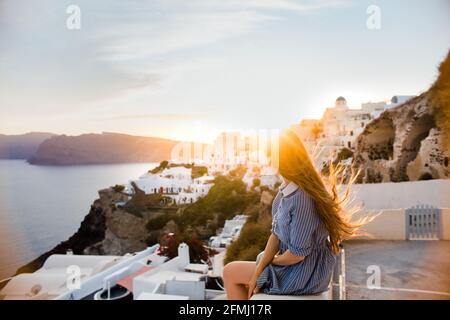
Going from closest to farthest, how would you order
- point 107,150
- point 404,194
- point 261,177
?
point 404,194 < point 107,150 < point 261,177

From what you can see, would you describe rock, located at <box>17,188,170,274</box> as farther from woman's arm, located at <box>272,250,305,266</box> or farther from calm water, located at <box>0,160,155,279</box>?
woman's arm, located at <box>272,250,305,266</box>

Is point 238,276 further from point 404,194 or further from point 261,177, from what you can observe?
point 261,177

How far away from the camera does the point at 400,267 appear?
2711 millimetres

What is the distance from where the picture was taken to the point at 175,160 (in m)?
11.6

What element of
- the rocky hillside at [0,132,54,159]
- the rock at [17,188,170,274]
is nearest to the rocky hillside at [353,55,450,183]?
the rock at [17,188,170,274]

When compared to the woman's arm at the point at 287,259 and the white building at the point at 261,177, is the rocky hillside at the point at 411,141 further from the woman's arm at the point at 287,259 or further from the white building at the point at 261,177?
the woman's arm at the point at 287,259

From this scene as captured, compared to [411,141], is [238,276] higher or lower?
lower

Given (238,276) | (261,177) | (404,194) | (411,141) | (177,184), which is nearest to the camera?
(238,276)

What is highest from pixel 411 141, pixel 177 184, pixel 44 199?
pixel 411 141

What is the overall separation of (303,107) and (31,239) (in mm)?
7042

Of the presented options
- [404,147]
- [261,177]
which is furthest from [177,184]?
[404,147]

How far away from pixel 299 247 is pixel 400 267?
1.94 meters

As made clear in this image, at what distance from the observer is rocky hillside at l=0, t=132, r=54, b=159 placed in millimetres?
6547
